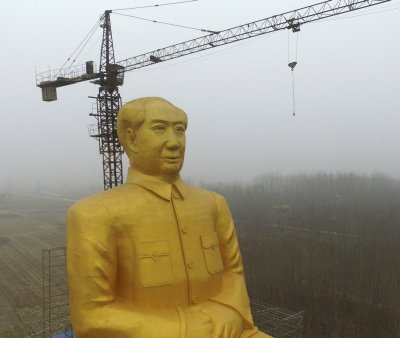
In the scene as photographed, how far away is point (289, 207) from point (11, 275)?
34029 mm

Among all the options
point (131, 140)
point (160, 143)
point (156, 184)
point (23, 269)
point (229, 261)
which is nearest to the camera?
point (160, 143)

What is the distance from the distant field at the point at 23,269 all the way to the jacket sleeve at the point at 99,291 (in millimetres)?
14575

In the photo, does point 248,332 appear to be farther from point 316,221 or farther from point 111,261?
point 316,221

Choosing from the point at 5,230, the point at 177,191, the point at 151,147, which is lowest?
the point at 5,230

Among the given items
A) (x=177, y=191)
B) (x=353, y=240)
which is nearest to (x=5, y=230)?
(x=353, y=240)

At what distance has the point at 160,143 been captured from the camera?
391 centimetres

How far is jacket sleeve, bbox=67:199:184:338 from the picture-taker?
339 cm

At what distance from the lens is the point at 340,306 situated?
1956 cm

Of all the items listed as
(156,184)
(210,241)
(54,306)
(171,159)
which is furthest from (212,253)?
(54,306)

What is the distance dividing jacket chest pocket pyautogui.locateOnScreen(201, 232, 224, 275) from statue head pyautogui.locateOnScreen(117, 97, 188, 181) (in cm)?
73

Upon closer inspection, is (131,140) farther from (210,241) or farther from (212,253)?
(212,253)

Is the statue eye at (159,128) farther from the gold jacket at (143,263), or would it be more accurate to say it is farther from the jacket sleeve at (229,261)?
the jacket sleeve at (229,261)

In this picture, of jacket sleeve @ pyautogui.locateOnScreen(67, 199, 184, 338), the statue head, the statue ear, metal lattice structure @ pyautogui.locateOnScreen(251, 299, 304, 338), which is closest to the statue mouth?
the statue head

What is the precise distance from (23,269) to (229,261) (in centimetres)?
2484
